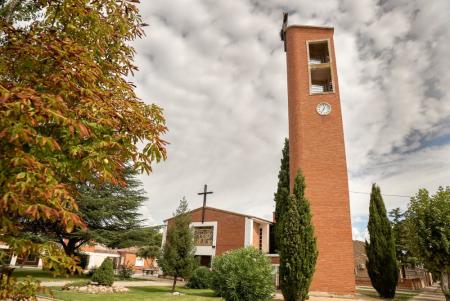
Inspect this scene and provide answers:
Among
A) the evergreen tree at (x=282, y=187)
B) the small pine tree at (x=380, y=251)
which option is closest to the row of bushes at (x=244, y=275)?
the small pine tree at (x=380, y=251)

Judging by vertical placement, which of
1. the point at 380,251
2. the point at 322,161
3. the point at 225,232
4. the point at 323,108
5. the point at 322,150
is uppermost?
the point at 323,108

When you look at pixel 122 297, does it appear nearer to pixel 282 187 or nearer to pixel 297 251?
pixel 297 251

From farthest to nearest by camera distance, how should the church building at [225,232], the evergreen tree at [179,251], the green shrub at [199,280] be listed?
the church building at [225,232] → the green shrub at [199,280] → the evergreen tree at [179,251]

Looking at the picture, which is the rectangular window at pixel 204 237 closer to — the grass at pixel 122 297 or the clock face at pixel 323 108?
the grass at pixel 122 297

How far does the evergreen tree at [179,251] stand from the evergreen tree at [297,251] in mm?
6147

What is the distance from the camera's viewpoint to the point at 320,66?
83.6 ft

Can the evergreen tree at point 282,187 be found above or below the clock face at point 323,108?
below

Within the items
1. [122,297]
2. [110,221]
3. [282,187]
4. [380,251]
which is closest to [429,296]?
[380,251]

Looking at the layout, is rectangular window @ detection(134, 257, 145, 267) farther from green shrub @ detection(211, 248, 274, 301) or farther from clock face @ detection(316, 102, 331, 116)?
green shrub @ detection(211, 248, 274, 301)

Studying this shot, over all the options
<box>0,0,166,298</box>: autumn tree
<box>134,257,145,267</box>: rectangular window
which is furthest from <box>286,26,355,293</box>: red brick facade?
<box>134,257,145,267</box>: rectangular window

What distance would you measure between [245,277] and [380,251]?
1284 centimetres

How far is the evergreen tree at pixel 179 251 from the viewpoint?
20.1m

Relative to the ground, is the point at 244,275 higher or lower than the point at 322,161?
lower

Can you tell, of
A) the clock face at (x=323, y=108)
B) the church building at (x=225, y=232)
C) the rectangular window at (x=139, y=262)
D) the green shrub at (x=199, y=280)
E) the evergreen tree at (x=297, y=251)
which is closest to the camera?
the evergreen tree at (x=297, y=251)
